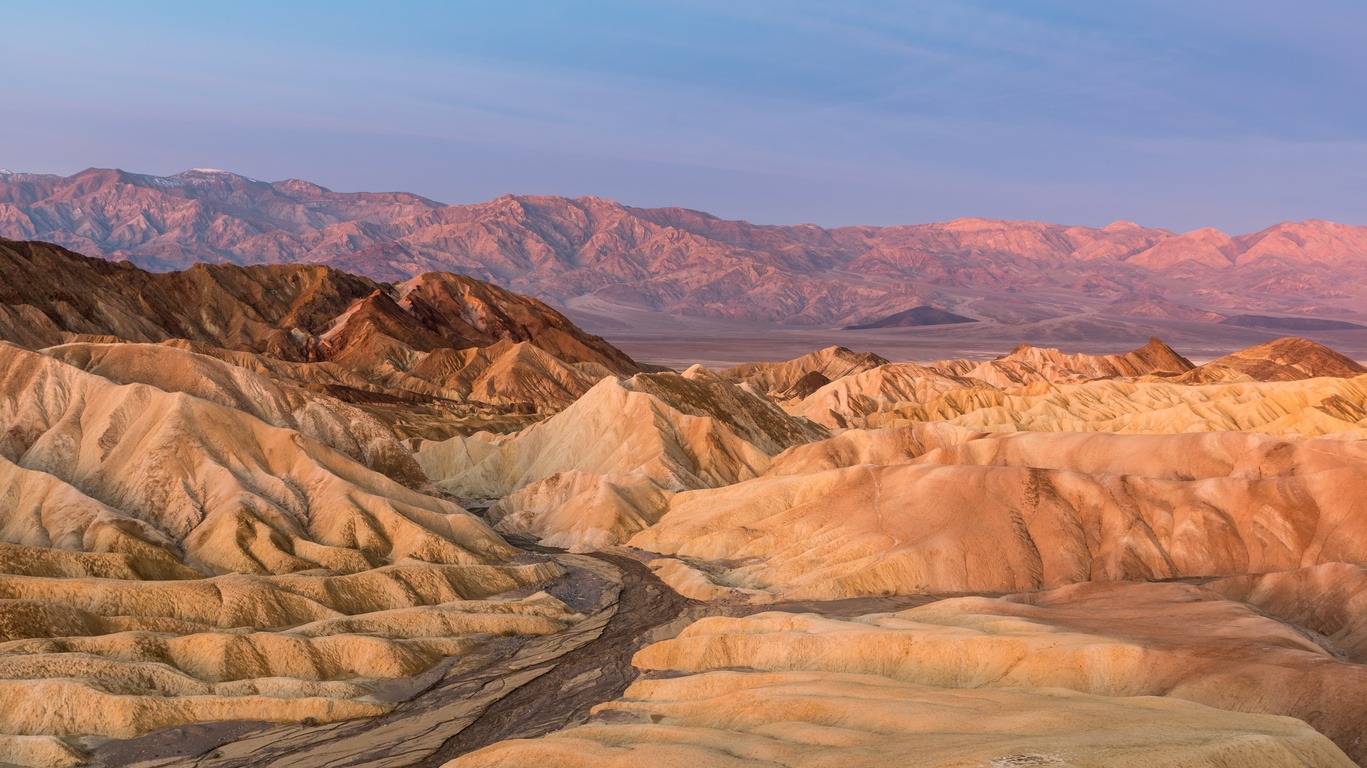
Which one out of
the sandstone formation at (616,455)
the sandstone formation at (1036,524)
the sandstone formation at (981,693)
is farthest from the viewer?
the sandstone formation at (616,455)

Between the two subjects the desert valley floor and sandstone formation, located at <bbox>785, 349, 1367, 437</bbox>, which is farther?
sandstone formation, located at <bbox>785, 349, 1367, 437</bbox>

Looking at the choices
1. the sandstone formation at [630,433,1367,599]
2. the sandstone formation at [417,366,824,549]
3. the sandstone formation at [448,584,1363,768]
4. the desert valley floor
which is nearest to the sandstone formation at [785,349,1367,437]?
the desert valley floor

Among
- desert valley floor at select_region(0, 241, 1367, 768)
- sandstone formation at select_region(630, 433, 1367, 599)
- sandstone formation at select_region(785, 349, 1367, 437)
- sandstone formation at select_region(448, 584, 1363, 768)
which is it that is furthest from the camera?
sandstone formation at select_region(785, 349, 1367, 437)

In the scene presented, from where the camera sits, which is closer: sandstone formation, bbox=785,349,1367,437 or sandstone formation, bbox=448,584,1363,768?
sandstone formation, bbox=448,584,1363,768

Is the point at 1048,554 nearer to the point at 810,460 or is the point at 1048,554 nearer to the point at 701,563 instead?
the point at 701,563

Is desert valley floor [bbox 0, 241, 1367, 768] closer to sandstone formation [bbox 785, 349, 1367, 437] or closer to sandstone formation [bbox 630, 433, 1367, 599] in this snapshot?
sandstone formation [bbox 630, 433, 1367, 599]

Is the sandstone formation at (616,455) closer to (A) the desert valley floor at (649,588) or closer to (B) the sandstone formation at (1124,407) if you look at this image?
(A) the desert valley floor at (649,588)

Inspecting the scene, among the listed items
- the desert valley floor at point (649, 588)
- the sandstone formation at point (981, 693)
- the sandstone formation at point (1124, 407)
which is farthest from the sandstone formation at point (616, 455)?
the sandstone formation at point (981, 693)

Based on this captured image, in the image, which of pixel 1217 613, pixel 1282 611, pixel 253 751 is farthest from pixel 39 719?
pixel 1282 611

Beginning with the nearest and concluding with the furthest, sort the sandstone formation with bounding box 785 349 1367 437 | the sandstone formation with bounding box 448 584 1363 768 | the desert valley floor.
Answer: the sandstone formation with bounding box 448 584 1363 768
the desert valley floor
the sandstone formation with bounding box 785 349 1367 437
